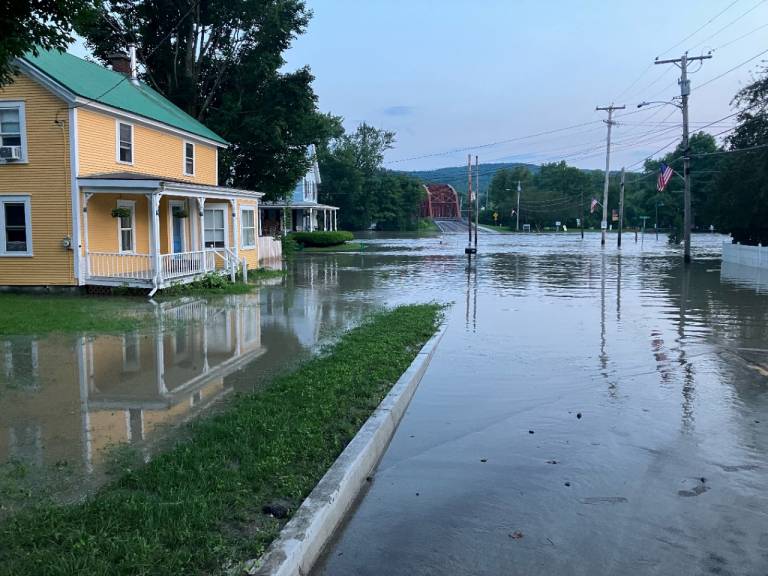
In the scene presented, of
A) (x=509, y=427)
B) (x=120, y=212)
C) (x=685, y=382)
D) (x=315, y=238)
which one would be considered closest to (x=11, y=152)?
(x=120, y=212)

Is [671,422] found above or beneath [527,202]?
beneath

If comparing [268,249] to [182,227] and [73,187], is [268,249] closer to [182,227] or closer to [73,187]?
[182,227]

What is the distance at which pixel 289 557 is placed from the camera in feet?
13.0

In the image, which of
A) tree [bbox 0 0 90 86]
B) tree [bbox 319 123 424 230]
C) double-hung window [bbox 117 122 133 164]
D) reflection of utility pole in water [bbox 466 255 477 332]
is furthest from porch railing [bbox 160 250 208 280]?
tree [bbox 319 123 424 230]

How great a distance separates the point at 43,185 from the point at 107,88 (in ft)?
15.5

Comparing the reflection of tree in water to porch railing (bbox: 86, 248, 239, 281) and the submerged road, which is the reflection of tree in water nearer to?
the submerged road

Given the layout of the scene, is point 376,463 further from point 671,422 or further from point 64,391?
point 64,391

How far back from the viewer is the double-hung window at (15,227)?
63.1 feet

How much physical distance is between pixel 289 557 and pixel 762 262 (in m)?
32.8

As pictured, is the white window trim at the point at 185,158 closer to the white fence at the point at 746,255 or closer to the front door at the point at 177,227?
the front door at the point at 177,227

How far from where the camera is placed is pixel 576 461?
244 inches

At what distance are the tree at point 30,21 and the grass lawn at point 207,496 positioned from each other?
404 centimetres

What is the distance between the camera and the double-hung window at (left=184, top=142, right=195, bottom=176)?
2621 centimetres

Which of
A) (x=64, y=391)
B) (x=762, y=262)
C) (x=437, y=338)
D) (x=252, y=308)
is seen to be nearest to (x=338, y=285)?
(x=252, y=308)
